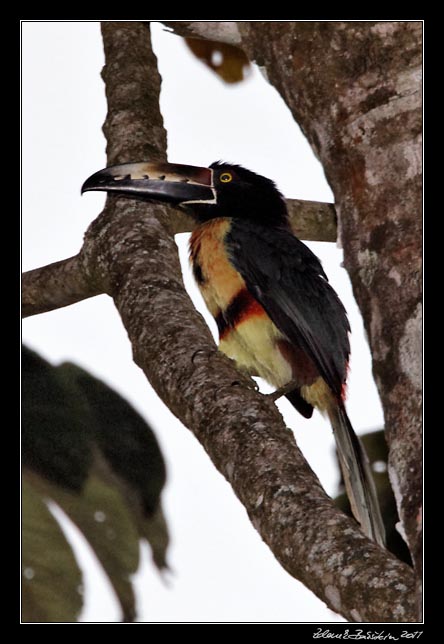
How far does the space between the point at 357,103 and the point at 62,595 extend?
60.8 inches

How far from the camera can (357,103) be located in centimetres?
241

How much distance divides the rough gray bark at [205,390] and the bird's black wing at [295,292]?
1.15 ft

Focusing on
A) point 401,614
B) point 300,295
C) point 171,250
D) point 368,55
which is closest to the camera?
point 401,614

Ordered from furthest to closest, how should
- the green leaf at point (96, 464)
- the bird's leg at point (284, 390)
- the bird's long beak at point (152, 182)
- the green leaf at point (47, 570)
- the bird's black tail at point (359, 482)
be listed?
the bird's leg at point (284, 390) < the bird's long beak at point (152, 182) < the bird's black tail at point (359, 482) < the green leaf at point (96, 464) < the green leaf at point (47, 570)

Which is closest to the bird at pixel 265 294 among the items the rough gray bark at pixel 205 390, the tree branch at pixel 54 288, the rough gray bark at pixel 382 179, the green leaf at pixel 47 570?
the rough gray bark at pixel 205 390

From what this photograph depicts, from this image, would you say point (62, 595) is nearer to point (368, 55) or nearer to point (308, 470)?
point (308, 470)

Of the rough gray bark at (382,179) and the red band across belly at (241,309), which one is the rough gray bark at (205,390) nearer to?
the rough gray bark at (382,179)

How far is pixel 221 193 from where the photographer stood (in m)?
4.33

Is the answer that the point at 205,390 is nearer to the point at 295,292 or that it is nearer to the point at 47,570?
the point at 47,570

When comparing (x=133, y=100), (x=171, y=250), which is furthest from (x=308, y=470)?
(x=133, y=100)

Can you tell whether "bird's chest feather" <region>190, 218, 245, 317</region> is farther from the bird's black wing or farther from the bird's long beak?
the bird's long beak

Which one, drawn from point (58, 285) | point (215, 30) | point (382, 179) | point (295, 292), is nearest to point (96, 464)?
point (58, 285)

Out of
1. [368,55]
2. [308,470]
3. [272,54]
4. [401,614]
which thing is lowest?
[401,614]

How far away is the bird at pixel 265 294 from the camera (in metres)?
3.75
